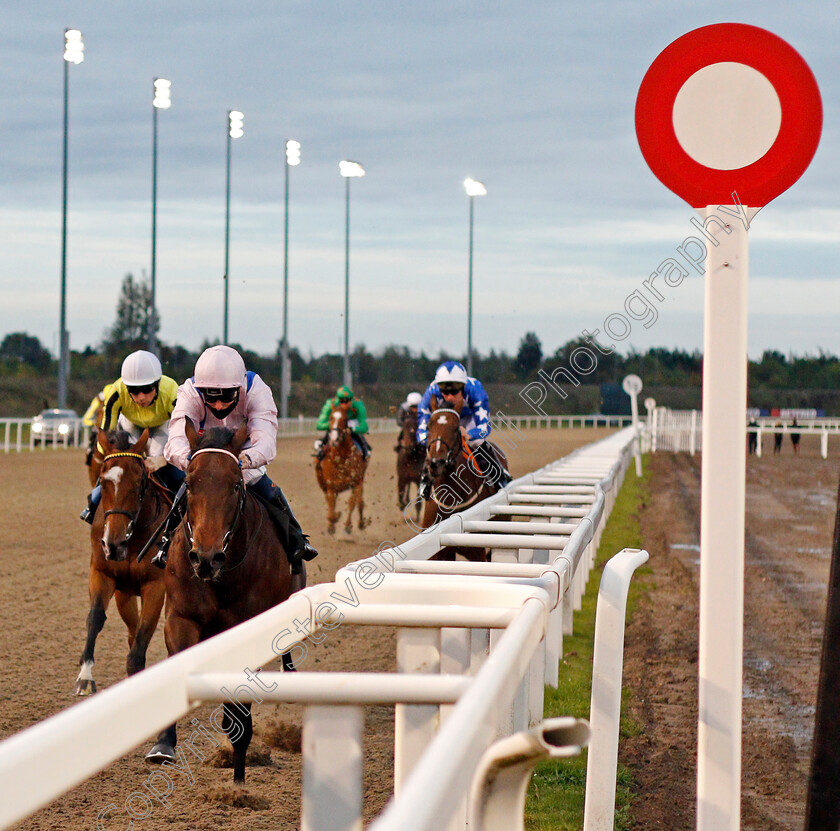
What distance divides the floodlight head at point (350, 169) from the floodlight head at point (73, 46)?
10.1 meters

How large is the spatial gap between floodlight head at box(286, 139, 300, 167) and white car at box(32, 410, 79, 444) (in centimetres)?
1360

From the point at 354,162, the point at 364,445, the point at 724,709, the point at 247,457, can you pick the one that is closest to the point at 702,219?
the point at 724,709

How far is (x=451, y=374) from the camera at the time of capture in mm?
7840

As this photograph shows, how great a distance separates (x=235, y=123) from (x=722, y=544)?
35.5 m

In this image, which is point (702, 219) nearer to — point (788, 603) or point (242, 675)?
point (242, 675)

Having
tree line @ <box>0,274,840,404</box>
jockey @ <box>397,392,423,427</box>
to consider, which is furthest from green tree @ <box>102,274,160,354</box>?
jockey @ <box>397,392,423,427</box>

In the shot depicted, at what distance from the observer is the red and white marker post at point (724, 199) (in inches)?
96.6

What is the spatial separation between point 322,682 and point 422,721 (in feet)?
2.46

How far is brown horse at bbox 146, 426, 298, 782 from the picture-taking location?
4.25 m

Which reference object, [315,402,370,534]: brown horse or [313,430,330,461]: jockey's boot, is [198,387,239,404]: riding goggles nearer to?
[315,402,370,534]: brown horse

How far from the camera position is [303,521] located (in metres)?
12.8

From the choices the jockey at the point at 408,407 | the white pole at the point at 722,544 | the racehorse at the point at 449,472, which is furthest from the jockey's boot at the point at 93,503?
the jockey at the point at 408,407

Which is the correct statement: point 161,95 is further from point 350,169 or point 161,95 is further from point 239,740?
point 239,740

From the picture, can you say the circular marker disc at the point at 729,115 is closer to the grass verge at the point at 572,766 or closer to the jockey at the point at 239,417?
the grass verge at the point at 572,766
